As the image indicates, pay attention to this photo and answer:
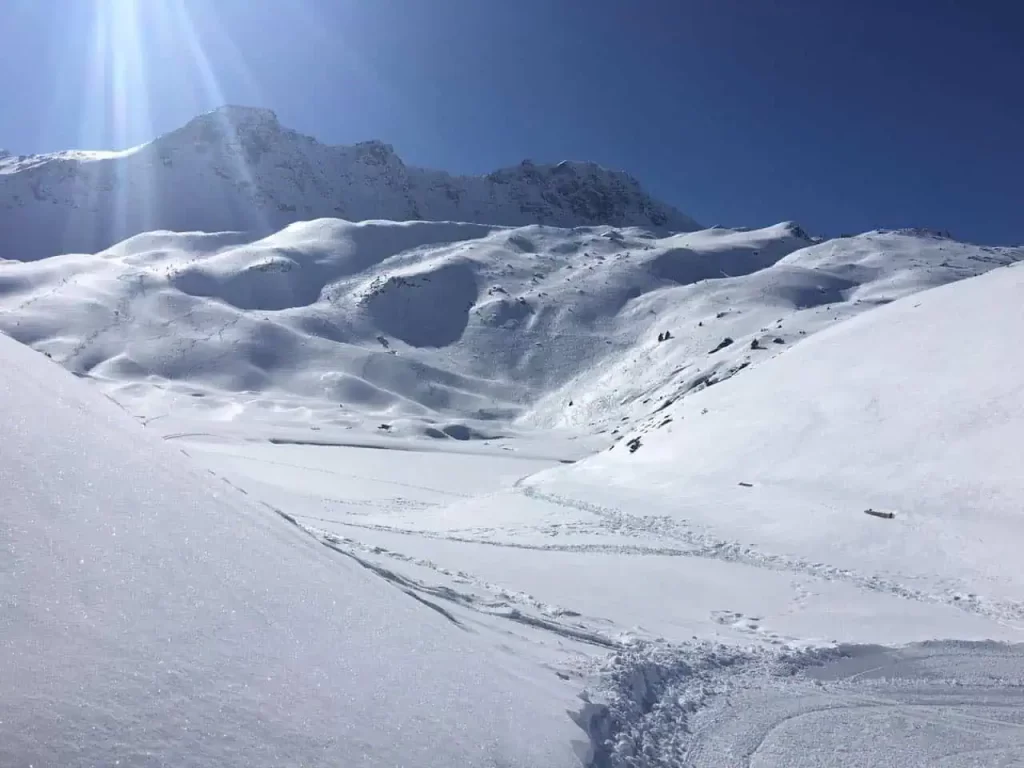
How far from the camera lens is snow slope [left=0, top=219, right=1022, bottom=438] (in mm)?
89250

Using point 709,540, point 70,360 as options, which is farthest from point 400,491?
point 70,360

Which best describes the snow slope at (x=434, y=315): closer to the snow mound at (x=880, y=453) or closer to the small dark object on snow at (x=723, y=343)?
the small dark object on snow at (x=723, y=343)

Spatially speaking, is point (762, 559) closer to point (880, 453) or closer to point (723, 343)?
point (880, 453)

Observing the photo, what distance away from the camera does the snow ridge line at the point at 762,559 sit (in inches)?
495

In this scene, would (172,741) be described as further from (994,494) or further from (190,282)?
(190,282)

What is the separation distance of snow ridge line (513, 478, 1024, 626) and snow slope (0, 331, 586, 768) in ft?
33.4

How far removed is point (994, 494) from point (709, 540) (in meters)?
7.32

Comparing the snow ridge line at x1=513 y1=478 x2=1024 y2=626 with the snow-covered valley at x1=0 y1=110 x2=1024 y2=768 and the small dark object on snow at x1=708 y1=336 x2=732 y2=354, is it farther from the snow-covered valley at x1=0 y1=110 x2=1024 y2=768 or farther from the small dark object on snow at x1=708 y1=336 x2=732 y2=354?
the small dark object on snow at x1=708 y1=336 x2=732 y2=354

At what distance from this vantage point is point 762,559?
645 inches

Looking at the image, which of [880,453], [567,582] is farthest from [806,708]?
[880,453]

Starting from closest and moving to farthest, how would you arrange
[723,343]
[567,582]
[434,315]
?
[567,582] → [723,343] → [434,315]

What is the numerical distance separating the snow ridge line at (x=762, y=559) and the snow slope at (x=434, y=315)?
3868cm

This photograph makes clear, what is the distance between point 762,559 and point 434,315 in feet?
382

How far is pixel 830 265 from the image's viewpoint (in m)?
133
